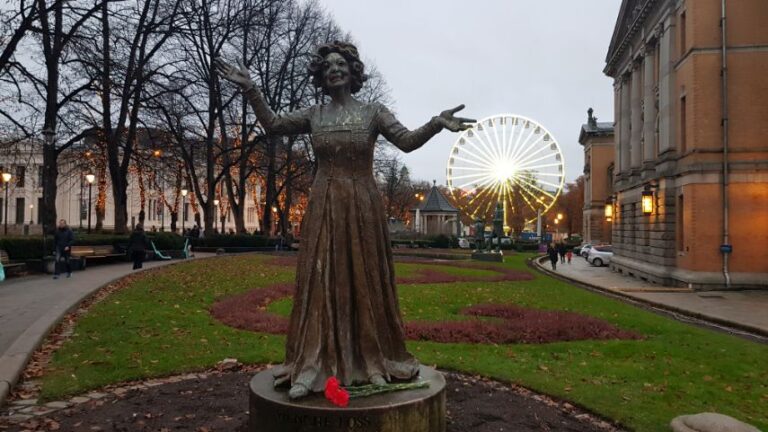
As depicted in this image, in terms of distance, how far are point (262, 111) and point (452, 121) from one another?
5.84 ft

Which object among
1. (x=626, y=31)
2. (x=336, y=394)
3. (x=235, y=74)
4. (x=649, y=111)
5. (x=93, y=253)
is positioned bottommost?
(x=336, y=394)

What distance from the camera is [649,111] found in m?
33.9

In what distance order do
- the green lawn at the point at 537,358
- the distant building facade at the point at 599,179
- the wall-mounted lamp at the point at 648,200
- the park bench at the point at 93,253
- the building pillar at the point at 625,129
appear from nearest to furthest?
the green lawn at the point at 537,358, the park bench at the point at 93,253, the wall-mounted lamp at the point at 648,200, the building pillar at the point at 625,129, the distant building facade at the point at 599,179

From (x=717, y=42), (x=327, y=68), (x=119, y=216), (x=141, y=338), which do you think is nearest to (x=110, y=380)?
(x=141, y=338)

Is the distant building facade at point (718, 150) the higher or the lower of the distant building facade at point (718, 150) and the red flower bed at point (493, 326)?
the higher

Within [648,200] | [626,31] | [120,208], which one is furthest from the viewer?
[626,31]

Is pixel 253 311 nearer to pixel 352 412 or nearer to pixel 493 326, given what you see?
pixel 493 326

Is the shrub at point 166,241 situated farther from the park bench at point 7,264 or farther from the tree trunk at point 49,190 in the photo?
the park bench at point 7,264

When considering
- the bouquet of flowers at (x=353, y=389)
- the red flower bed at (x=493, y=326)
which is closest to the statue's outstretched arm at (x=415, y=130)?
the bouquet of flowers at (x=353, y=389)

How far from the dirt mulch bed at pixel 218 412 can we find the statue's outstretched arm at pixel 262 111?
9.20ft

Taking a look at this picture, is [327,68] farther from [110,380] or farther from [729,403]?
[729,403]

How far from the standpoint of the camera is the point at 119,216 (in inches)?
1217

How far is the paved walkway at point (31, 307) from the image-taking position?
802cm

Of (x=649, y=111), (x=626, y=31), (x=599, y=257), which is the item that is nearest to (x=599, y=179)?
(x=599, y=257)
